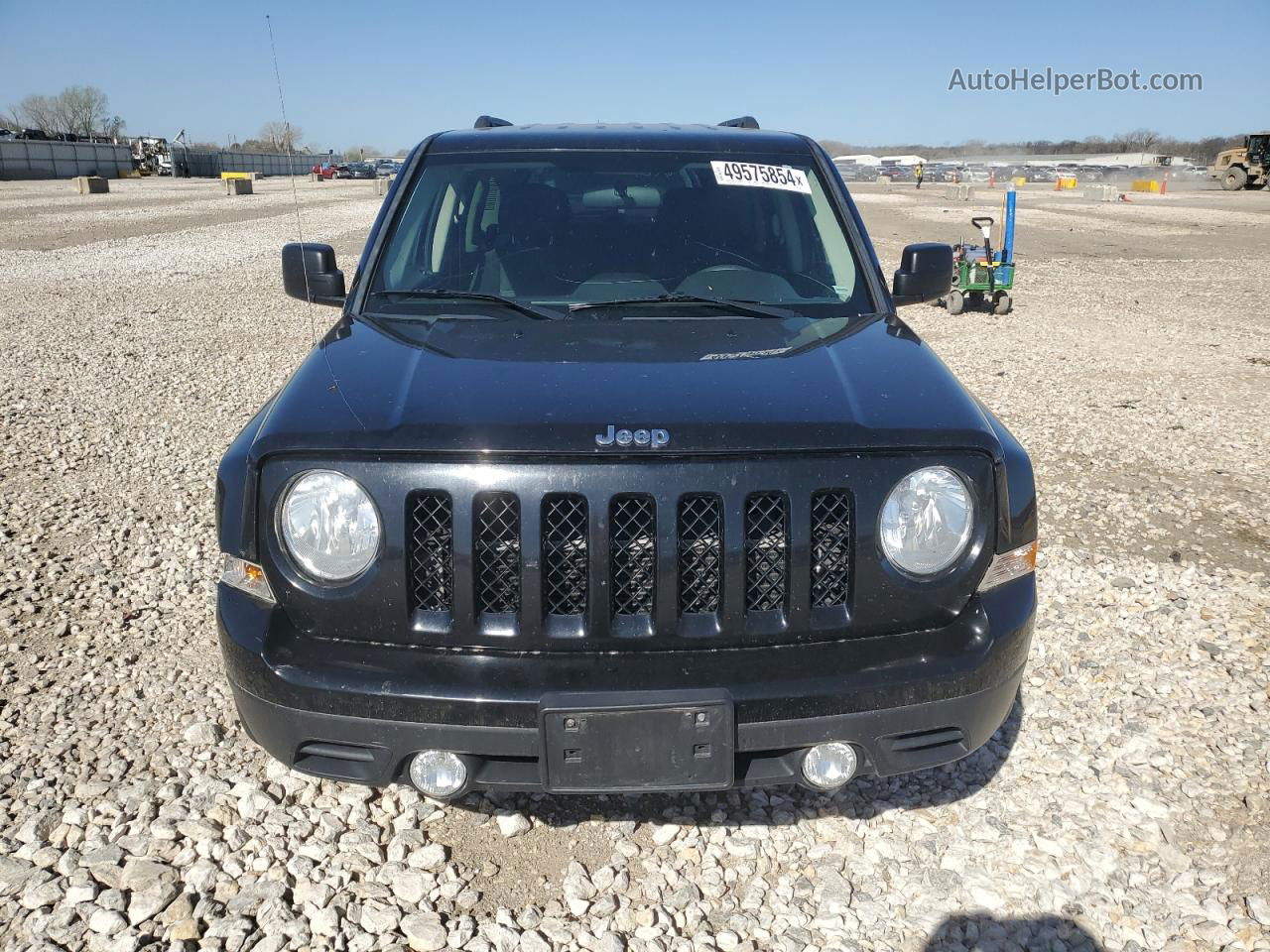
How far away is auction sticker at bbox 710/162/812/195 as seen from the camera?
3730 mm

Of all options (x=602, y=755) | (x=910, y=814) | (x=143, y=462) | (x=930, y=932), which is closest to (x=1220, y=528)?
(x=910, y=814)

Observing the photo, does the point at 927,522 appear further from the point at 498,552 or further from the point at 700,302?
the point at 700,302

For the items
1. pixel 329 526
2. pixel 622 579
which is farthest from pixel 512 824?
pixel 329 526

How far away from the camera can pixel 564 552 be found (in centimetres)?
225

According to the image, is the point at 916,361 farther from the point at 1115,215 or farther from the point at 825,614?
the point at 1115,215

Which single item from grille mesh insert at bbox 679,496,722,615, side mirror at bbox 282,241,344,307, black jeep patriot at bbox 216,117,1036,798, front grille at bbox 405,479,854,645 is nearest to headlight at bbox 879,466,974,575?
black jeep patriot at bbox 216,117,1036,798

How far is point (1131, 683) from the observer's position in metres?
3.65

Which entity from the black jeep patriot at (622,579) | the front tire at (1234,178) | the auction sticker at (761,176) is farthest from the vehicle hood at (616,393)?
the front tire at (1234,178)

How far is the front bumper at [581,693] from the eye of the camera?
221 cm

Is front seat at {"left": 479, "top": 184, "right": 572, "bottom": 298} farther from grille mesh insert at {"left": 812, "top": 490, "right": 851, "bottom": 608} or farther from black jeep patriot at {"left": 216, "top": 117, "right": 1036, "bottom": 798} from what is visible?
grille mesh insert at {"left": 812, "top": 490, "right": 851, "bottom": 608}

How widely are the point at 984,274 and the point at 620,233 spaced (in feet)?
32.8

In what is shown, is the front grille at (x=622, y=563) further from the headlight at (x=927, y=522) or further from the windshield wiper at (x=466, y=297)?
the windshield wiper at (x=466, y=297)

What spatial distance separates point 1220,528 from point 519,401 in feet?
14.3

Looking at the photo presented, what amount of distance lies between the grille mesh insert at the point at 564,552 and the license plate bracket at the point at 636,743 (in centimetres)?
24
